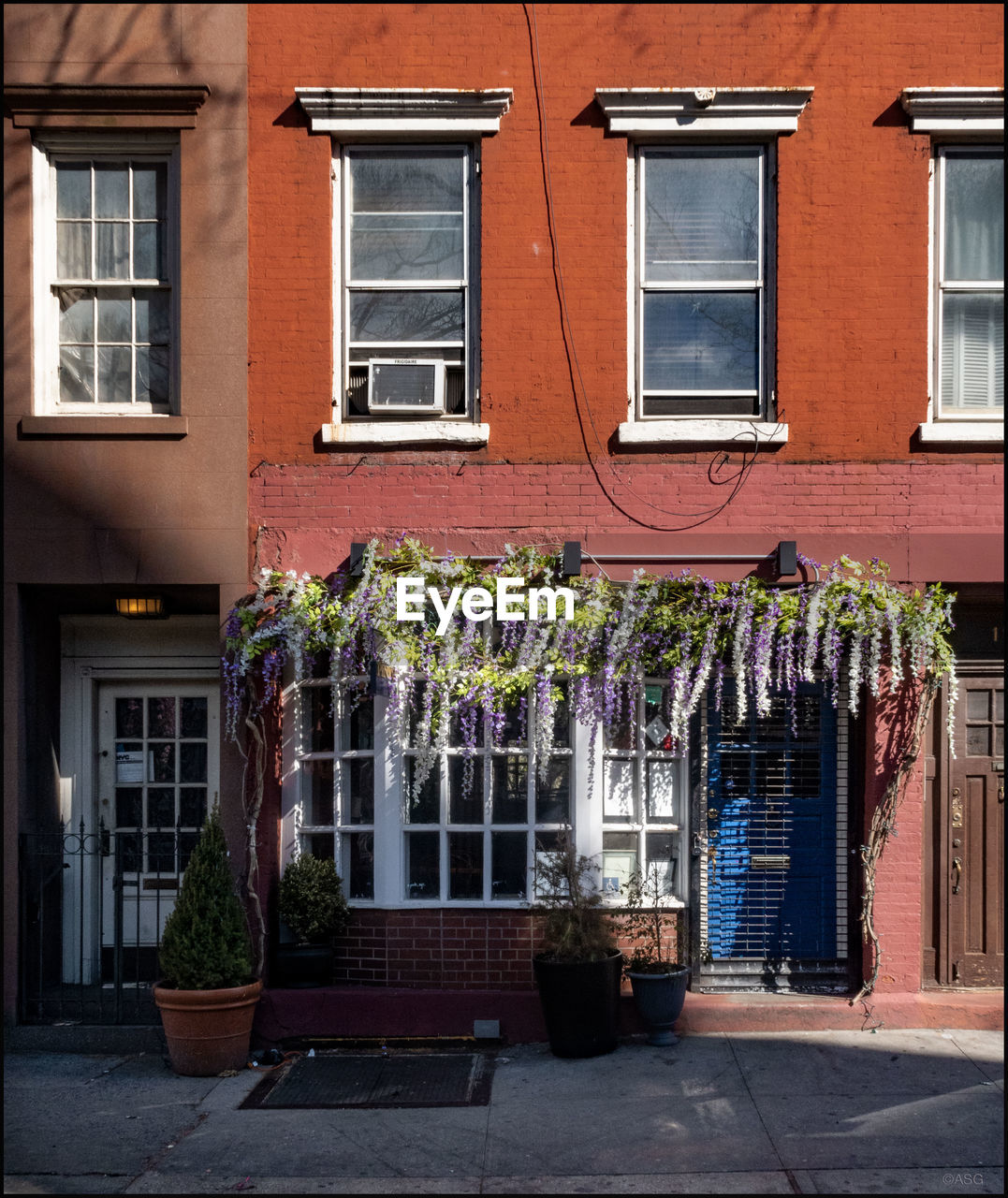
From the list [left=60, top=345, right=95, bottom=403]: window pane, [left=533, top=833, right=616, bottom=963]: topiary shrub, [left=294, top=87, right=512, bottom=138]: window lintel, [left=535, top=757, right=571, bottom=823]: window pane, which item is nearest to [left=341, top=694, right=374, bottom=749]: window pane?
[left=535, top=757, right=571, bottom=823]: window pane

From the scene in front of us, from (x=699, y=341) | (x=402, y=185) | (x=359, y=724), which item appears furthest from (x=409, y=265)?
(x=359, y=724)

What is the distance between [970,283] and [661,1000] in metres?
5.36

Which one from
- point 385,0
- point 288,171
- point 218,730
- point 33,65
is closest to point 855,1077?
point 218,730

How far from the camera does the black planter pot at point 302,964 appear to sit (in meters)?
7.73

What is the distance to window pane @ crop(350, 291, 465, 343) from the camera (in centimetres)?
818

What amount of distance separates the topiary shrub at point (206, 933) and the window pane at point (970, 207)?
6444 mm

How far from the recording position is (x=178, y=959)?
7.14 meters

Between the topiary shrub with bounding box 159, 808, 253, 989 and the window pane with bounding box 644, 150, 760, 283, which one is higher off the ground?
the window pane with bounding box 644, 150, 760, 283

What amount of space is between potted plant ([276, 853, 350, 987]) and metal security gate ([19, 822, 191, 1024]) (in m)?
0.90

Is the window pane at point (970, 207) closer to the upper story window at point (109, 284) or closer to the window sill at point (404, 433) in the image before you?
the window sill at point (404, 433)

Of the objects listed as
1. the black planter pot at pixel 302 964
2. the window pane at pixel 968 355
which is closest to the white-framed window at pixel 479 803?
the black planter pot at pixel 302 964

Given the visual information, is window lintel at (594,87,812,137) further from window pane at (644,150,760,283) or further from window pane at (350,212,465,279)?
window pane at (350,212,465,279)

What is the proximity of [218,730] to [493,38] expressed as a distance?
541 centimetres

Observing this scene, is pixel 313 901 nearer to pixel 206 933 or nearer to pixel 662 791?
pixel 206 933
